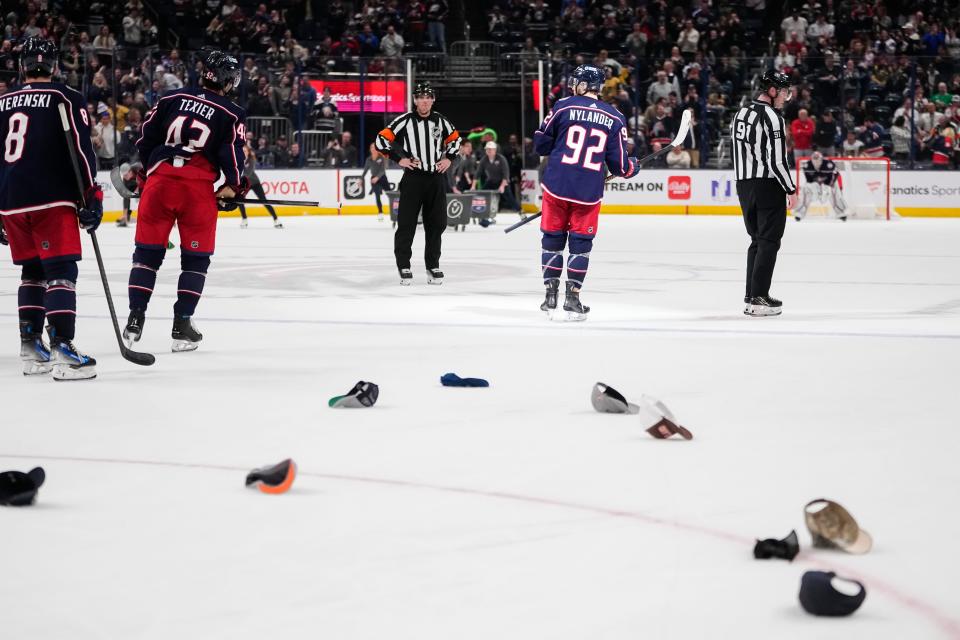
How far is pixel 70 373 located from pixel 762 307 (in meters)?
4.22

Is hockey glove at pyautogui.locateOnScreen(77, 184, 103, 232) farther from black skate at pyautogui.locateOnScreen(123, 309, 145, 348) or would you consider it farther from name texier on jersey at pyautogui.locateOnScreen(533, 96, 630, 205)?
name texier on jersey at pyautogui.locateOnScreen(533, 96, 630, 205)

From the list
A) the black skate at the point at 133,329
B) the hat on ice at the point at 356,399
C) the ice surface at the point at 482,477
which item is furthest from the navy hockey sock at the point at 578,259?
the hat on ice at the point at 356,399

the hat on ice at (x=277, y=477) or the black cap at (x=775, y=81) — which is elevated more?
the black cap at (x=775, y=81)

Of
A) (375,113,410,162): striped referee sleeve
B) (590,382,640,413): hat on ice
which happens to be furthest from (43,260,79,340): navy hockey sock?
(375,113,410,162): striped referee sleeve

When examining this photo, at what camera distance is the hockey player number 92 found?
660 cm

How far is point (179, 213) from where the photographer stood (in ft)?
22.0

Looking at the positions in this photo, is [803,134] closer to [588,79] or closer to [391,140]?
[391,140]

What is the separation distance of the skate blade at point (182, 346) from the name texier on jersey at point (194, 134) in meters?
0.78

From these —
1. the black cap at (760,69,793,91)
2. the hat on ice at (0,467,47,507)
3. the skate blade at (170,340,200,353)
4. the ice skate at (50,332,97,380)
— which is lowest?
the skate blade at (170,340,200,353)

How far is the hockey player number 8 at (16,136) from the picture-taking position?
18.9 ft

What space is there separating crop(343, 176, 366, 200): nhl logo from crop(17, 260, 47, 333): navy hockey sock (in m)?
16.1

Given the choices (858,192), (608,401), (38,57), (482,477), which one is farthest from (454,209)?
(482,477)

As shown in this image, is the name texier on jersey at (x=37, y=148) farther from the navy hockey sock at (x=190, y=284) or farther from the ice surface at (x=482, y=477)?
the navy hockey sock at (x=190, y=284)

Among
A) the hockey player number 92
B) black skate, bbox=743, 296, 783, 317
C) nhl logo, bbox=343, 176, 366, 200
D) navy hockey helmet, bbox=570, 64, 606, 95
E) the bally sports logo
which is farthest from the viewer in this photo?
nhl logo, bbox=343, 176, 366, 200
